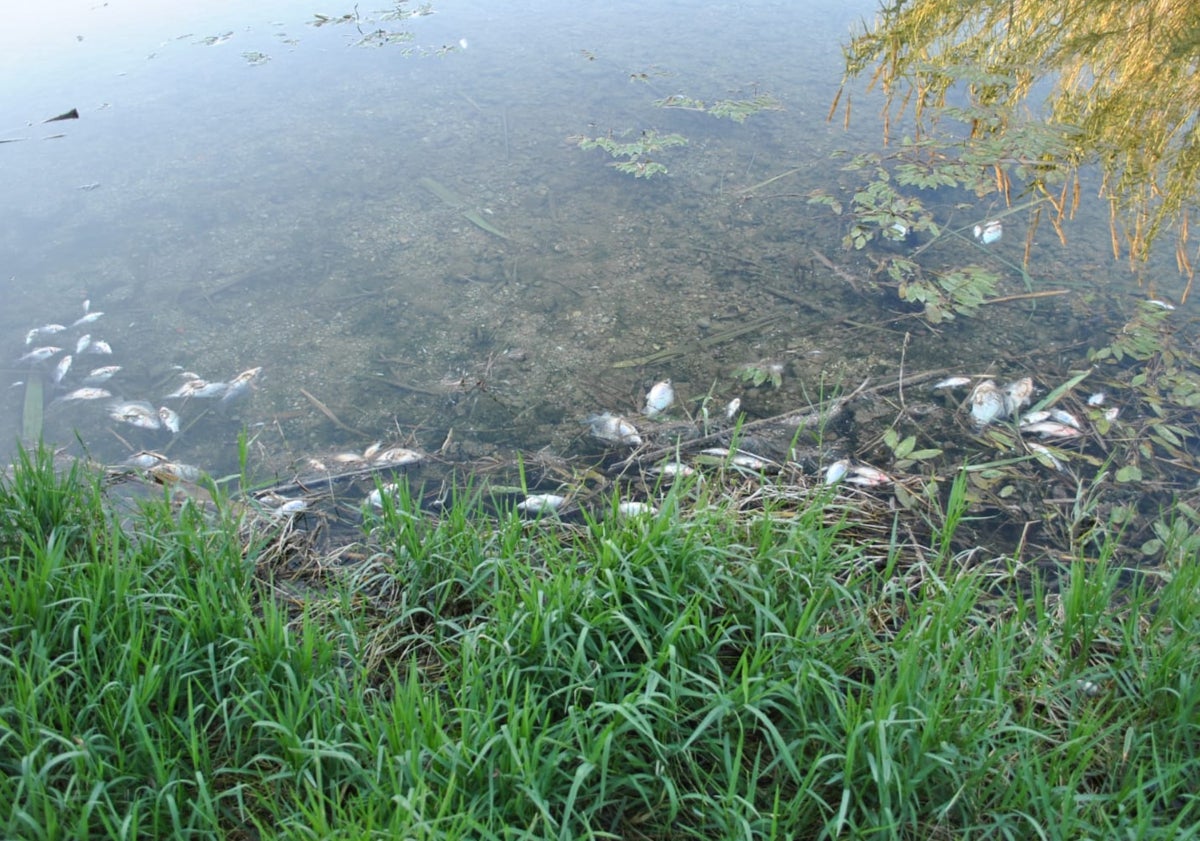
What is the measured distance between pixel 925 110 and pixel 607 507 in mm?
2858

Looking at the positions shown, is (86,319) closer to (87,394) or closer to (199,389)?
(87,394)

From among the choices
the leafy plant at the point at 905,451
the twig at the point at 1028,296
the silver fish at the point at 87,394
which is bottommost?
the leafy plant at the point at 905,451

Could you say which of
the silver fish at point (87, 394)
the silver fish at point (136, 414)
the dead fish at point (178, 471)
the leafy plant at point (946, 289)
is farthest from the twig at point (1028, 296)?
the silver fish at point (87, 394)

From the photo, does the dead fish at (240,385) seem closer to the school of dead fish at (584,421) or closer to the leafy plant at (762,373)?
the school of dead fish at (584,421)

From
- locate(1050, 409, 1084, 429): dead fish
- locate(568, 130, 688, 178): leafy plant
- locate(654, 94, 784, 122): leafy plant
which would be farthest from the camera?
locate(654, 94, 784, 122): leafy plant

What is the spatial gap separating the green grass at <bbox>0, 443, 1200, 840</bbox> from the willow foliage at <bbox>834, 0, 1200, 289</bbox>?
1.96 meters

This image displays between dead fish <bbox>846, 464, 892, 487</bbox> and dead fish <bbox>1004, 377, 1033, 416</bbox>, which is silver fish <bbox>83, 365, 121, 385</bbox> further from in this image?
dead fish <bbox>1004, 377, 1033, 416</bbox>

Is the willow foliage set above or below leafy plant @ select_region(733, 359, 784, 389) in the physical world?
above

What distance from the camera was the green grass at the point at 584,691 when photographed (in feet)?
4.07

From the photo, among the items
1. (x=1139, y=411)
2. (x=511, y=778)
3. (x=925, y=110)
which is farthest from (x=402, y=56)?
(x=511, y=778)

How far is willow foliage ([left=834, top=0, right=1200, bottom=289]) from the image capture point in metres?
3.09

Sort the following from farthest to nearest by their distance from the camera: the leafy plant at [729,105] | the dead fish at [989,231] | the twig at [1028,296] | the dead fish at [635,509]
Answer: the leafy plant at [729,105] < the dead fish at [989,231] < the twig at [1028,296] < the dead fish at [635,509]

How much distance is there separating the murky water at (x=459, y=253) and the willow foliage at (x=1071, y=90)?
213mm

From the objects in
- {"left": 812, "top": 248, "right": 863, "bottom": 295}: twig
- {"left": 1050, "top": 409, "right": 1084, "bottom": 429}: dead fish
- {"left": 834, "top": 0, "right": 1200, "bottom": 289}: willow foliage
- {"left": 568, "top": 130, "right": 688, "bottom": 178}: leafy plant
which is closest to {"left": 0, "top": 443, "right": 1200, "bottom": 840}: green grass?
{"left": 1050, "top": 409, "right": 1084, "bottom": 429}: dead fish
